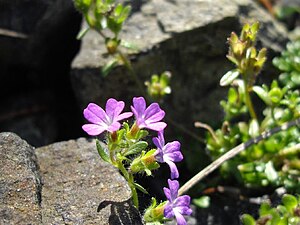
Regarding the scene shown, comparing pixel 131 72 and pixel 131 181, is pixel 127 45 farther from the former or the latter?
pixel 131 181

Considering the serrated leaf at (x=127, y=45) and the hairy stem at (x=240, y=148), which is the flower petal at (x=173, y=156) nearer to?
the hairy stem at (x=240, y=148)

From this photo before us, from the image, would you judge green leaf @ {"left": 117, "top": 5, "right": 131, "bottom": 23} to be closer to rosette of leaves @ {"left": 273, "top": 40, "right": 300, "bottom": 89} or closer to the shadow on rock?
rosette of leaves @ {"left": 273, "top": 40, "right": 300, "bottom": 89}

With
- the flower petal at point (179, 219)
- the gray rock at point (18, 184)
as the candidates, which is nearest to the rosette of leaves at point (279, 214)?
the flower petal at point (179, 219)

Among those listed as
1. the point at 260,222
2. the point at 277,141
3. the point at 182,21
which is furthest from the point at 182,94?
the point at 260,222


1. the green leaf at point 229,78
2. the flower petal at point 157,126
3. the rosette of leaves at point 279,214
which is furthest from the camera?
the green leaf at point 229,78

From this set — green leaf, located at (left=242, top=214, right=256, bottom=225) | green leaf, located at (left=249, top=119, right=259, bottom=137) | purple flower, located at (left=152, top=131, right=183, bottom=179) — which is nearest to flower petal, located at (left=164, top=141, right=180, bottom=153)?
purple flower, located at (left=152, top=131, right=183, bottom=179)

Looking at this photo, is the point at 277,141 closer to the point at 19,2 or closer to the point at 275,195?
the point at 275,195
